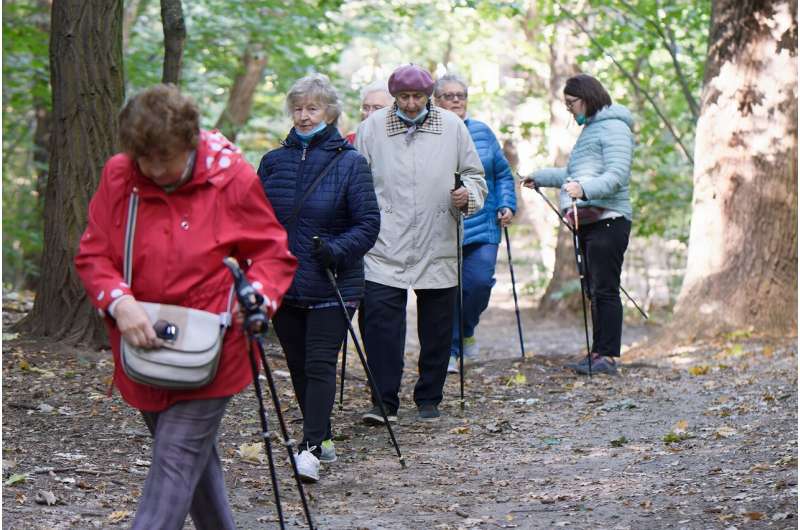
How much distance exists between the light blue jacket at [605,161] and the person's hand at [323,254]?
3.33m

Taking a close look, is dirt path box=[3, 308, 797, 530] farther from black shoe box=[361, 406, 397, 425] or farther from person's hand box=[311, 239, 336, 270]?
person's hand box=[311, 239, 336, 270]

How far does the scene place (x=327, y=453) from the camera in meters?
6.05

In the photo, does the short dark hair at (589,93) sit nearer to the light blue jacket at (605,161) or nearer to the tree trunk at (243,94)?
the light blue jacket at (605,161)

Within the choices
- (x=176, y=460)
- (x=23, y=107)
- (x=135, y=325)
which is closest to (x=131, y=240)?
(x=135, y=325)

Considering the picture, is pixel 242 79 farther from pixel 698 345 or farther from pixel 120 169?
pixel 120 169

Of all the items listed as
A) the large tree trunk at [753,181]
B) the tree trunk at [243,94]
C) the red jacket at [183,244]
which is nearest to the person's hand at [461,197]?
the red jacket at [183,244]

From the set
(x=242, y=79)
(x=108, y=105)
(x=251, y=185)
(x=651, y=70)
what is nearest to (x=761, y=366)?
(x=108, y=105)

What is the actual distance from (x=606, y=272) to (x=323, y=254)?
375cm

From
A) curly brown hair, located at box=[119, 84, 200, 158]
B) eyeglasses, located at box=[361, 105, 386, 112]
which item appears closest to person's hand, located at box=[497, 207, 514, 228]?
eyeglasses, located at box=[361, 105, 386, 112]

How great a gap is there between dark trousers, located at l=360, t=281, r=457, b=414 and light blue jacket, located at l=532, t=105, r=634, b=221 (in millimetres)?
1729

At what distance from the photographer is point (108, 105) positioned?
784 cm

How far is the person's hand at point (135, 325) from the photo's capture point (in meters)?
3.34

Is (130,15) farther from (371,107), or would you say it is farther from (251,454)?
(251,454)

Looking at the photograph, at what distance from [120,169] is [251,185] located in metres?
0.40
